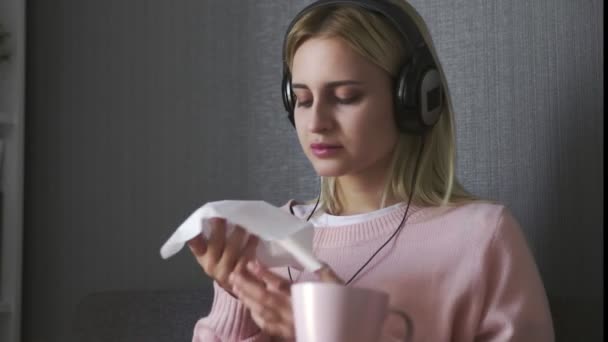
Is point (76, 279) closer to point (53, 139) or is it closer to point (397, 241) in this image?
point (53, 139)

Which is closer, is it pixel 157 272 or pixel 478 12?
pixel 478 12

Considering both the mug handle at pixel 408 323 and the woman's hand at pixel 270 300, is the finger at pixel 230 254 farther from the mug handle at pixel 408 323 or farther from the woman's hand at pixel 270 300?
the mug handle at pixel 408 323

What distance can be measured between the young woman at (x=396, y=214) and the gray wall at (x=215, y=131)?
184 millimetres

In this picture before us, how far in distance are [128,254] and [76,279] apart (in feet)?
0.50

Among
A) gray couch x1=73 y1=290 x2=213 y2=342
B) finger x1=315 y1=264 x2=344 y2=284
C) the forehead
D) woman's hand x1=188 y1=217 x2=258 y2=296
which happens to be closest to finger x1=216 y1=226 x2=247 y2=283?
woman's hand x1=188 y1=217 x2=258 y2=296

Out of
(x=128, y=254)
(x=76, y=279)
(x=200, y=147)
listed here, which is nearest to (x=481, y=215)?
(x=200, y=147)

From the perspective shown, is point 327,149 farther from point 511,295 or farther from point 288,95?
point 511,295

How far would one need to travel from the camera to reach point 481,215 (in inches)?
42.1

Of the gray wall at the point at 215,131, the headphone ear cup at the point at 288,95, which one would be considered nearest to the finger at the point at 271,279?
the headphone ear cup at the point at 288,95

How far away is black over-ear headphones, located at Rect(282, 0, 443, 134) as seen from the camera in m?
1.02

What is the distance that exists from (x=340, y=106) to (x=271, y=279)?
0.24m

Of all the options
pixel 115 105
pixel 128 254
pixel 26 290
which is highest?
pixel 115 105

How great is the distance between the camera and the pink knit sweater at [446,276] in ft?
3.31

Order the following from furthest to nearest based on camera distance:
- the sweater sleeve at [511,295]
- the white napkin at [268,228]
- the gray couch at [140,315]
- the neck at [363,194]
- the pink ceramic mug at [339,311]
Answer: the gray couch at [140,315], the neck at [363,194], the sweater sleeve at [511,295], the white napkin at [268,228], the pink ceramic mug at [339,311]
